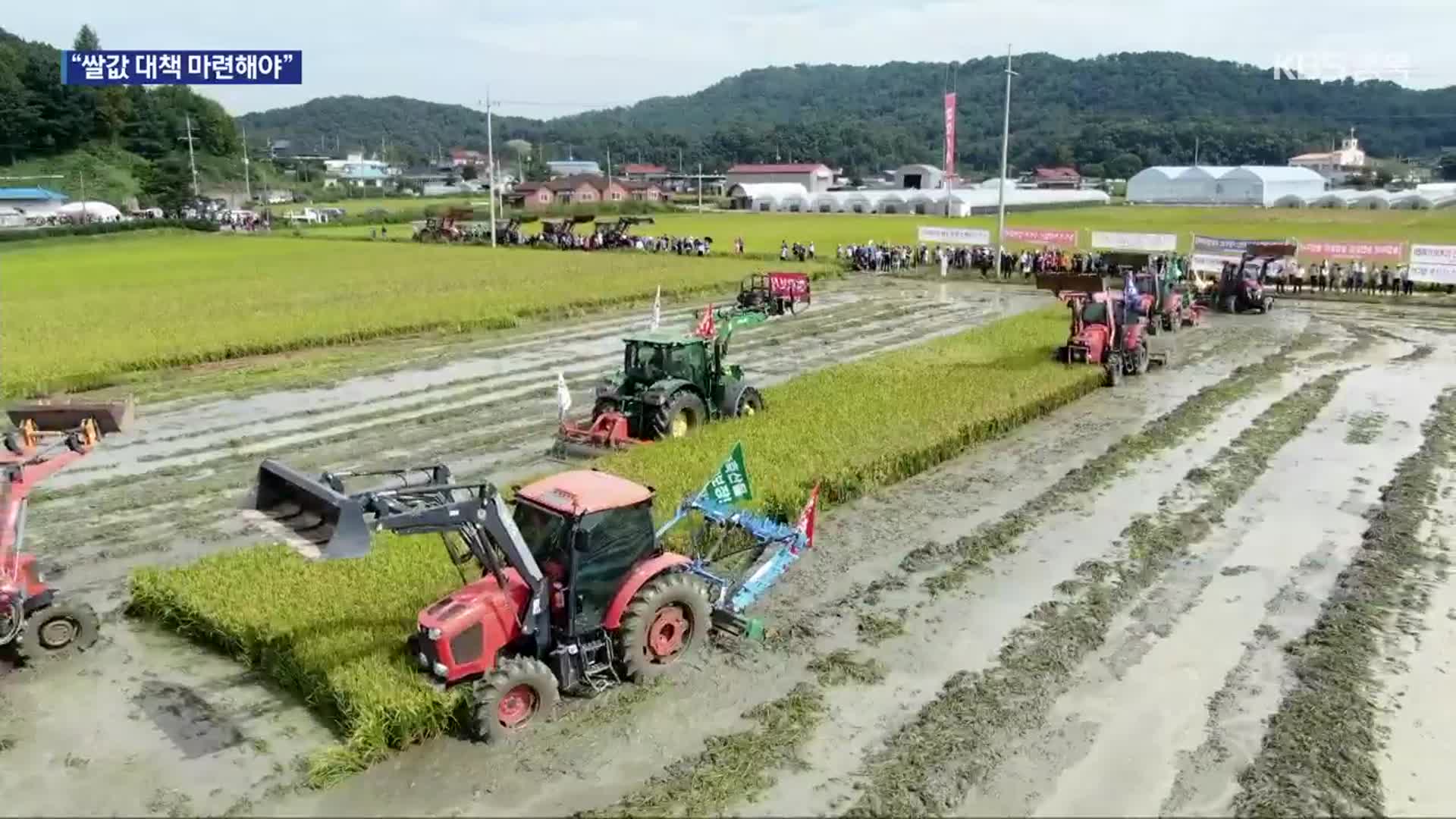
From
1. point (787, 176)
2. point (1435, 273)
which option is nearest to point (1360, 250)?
point (1435, 273)

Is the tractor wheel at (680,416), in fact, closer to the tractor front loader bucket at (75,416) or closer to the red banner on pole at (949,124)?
the tractor front loader bucket at (75,416)

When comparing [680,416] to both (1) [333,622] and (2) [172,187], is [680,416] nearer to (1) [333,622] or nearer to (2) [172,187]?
(1) [333,622]

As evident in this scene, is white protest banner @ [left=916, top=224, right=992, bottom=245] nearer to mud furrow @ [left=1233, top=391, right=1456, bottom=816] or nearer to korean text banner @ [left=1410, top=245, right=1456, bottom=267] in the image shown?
korean text banner @ [left=1410, top=245, right=1456, bottom=267]

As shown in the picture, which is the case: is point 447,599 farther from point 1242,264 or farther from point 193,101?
point 193,101

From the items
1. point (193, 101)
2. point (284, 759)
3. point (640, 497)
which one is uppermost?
point (193, 101)

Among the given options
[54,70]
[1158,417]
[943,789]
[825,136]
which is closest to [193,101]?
[54,70]

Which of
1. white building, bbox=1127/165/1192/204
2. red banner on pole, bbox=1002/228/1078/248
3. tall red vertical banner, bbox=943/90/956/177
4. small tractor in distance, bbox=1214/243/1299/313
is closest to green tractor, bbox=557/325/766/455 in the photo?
small tractor in distance, bbox=1214/243/1299/313
